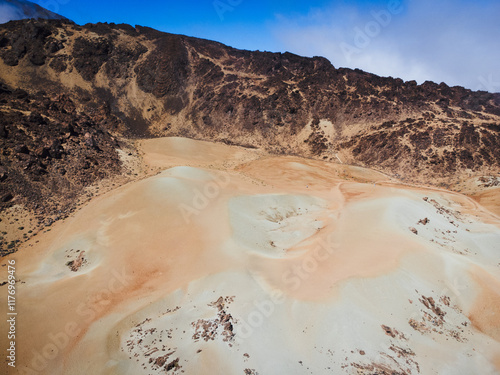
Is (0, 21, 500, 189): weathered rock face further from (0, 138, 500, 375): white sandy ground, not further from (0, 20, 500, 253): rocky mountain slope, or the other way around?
(0, 138, 500, 375): white sandy ground

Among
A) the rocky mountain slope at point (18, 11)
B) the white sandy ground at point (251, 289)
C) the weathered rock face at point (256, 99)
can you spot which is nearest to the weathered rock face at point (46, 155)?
the white sandy ground at point (251, 289)

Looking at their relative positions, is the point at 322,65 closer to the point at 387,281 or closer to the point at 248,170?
the point at 248,170

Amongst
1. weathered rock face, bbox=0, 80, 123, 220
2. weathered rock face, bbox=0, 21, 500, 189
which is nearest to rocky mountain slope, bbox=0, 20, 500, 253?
weathered rock face, bbox=0, 21, 500, 189

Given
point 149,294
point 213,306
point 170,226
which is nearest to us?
point 213,306

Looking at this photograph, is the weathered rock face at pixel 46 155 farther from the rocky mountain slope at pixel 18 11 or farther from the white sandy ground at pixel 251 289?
the rocky mountain slope at pixel 18 11

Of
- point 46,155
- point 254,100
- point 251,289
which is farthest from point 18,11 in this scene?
point 251,289

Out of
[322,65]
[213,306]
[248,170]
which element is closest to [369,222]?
→ [213,306]
